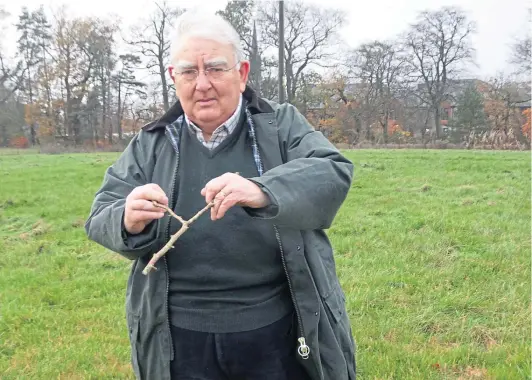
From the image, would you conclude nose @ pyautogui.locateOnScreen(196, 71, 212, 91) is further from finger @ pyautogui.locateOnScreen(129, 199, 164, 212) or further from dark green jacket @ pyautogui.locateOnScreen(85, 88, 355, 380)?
finger @ pyautogui.locateOnScreen(129, 199, 164, 212)

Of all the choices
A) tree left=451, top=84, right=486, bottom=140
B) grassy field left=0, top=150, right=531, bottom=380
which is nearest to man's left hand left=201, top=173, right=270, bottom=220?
grassy field left=0, top=150, right=531, bottom=380

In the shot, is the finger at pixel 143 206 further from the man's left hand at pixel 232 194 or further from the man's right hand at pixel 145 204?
the man's left hand at pixel 232 194

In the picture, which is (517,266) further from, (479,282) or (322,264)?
(322,264)

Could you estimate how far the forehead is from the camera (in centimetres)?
187

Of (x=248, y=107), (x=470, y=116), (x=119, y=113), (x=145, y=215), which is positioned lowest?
(x=145, y=215)

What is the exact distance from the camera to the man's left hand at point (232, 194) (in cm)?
154

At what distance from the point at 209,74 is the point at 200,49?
0.30 feet

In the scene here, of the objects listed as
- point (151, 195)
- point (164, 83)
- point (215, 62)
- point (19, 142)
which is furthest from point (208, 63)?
point (19, 142)

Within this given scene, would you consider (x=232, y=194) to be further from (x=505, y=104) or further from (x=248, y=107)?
(x=505, y=104)

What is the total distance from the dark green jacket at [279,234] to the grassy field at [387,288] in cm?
184

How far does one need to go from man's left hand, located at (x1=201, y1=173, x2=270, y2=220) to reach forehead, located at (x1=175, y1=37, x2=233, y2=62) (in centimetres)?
53

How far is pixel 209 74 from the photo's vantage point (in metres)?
1.88

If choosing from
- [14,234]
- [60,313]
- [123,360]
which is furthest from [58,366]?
[14,234]

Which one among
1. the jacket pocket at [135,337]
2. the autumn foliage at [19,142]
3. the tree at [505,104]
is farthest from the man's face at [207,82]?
the autumn foliage at [19,142]
